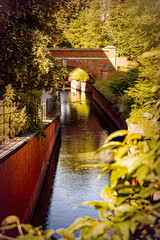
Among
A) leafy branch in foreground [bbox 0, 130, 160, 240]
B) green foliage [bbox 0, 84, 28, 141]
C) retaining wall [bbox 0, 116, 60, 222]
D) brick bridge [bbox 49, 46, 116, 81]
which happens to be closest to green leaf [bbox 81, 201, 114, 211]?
leafy branch in foreground [bbox 0, 130, 160, 240]

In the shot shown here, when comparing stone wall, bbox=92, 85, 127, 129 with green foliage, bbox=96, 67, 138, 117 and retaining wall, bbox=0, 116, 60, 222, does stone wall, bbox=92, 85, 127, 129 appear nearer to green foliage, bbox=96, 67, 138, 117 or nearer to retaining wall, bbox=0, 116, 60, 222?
green foliage, bbox=96, 67, 138, 117

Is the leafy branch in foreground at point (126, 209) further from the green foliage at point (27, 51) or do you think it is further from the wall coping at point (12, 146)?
the green foliage at point (27, 51)

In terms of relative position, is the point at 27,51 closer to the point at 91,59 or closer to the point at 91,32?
the point at 91,59

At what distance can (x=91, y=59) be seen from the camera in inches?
1551

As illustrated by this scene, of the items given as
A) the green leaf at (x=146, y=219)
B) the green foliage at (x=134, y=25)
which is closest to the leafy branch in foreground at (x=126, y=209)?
the green leaf at (x=146, y=219)

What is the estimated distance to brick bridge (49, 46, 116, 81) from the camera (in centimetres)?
3825

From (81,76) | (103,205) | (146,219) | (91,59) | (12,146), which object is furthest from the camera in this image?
(81,76)

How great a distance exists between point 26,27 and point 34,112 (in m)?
2.44

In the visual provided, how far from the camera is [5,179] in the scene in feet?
17.1

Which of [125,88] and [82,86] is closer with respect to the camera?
[125,88]

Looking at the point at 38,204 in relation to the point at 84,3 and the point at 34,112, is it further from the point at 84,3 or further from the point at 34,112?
the point at 84,3

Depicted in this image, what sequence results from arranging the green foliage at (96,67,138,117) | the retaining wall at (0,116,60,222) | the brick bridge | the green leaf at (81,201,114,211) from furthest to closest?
the brick bridge
the green foliage at (96,67,138,117)
the retaining wall at (0,116,60,222)
the green leaf at (81,201,114,211)

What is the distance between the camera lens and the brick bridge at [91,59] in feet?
125

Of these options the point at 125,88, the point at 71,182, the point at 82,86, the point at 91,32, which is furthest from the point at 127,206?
the point at 82,86
